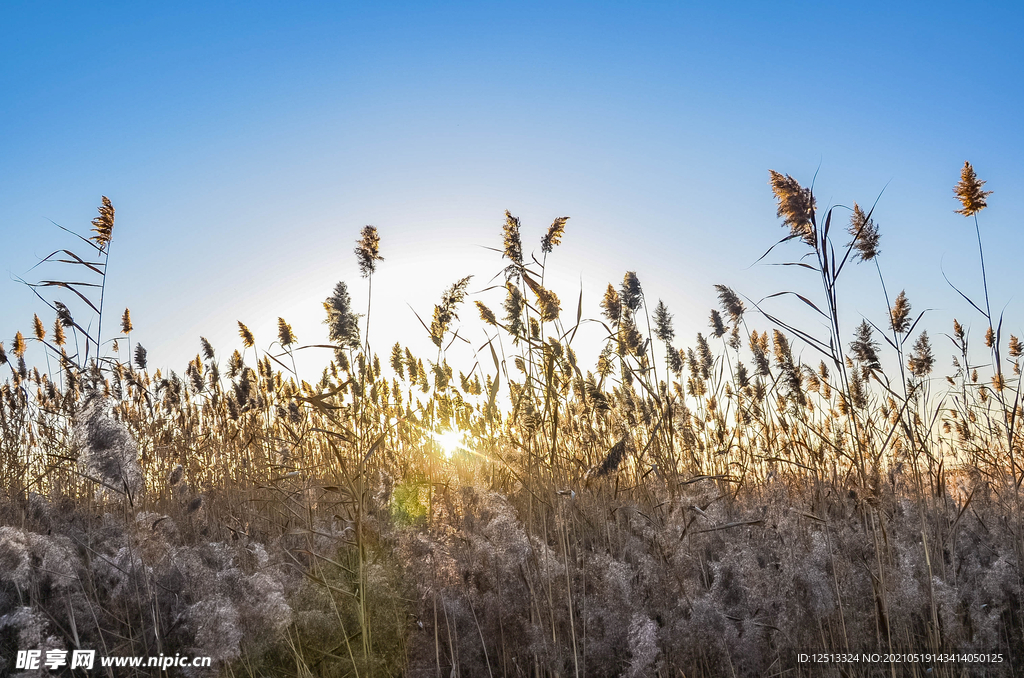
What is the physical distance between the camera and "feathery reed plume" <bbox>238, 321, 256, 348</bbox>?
5039 mm

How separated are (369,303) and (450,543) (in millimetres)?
1048

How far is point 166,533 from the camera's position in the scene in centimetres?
273

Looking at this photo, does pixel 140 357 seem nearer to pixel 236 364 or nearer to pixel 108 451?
pixel 236 364

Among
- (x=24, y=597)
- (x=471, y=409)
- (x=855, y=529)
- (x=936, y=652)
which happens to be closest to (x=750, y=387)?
(x=855, y=529)

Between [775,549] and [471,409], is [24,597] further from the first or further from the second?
[775,549]

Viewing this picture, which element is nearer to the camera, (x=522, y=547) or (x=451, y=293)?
(x=522, y=547)

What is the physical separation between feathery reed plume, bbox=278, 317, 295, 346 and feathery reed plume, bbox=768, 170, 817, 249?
12.2ft

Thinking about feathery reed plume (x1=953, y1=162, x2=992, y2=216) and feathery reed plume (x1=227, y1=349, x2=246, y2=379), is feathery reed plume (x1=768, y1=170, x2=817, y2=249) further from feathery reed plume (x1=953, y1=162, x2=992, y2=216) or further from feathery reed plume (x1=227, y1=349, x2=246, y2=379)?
feathery reed plume (x1=227, y1=349, x2=246, y2=379)

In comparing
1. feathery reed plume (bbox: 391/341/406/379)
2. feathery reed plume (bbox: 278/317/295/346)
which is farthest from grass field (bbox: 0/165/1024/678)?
feathery reed plume (bbox: 391/341/406/379)

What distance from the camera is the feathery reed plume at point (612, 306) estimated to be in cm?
312

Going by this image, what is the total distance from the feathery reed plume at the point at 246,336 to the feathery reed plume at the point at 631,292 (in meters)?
3.51

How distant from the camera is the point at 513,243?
2336mm

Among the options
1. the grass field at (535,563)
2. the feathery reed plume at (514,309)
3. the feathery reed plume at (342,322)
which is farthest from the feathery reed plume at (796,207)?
the feathery reed plume at (342,322)

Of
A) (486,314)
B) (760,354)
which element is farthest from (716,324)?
(486,314)
